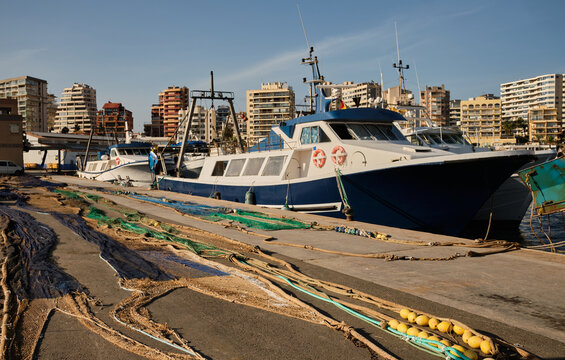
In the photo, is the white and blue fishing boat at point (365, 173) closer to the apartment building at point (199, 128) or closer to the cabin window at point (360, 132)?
the cabin window at point (360, 132)

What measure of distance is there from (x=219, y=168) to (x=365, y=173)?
10.0m

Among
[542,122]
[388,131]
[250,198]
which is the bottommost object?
[250,198]

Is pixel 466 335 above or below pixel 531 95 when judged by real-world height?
below

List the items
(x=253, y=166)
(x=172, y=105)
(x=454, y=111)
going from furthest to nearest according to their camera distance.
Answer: (x=454, y=111)
(x=172, y=105)
(x=253, y=166)

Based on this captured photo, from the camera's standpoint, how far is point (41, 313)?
464cm

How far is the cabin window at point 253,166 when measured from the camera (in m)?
18.5

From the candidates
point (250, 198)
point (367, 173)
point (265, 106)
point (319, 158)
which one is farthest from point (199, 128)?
point (265, 106)

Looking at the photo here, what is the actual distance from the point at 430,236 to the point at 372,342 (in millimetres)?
6595

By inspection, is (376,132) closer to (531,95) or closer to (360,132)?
(360,132)

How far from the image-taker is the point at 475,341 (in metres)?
3.91

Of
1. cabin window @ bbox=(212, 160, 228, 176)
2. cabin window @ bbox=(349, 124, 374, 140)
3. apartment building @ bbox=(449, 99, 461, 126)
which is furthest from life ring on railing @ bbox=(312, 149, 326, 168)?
apartment building @ bbox=(449, 99, 461, 126)

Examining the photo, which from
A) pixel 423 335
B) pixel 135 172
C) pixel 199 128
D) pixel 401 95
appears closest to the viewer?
pixel 423 335

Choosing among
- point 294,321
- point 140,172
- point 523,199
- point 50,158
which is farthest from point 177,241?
point 50,158

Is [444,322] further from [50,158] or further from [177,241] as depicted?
[50,158]
